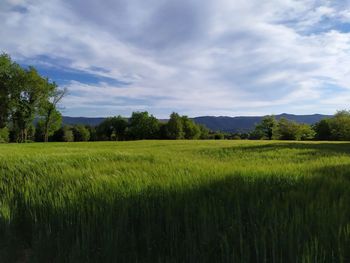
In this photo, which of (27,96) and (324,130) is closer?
(27,96)

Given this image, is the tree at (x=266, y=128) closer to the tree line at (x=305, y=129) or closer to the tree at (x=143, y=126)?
the tree line at (x=305, y=129)

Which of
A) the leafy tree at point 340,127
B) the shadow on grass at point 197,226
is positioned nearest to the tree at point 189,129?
the leafy tree at point 340,127

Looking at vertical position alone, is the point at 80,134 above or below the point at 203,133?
below

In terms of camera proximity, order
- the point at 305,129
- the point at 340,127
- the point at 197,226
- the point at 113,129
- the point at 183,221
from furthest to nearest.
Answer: the point at 113,129, the point at 305,129, the point at 340,127, the point at 183,221, the point at 197,226

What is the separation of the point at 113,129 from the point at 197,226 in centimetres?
11474

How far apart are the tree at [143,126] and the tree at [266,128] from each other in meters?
34.6

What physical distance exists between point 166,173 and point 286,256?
293 cm

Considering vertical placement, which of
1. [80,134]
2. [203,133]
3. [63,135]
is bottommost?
[63,135]

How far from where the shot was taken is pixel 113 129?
4557 inches

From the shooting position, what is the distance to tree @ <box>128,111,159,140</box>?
104375mm

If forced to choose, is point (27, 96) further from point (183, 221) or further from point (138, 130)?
point (183, 221)

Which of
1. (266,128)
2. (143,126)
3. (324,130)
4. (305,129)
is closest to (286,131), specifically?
(305,129)

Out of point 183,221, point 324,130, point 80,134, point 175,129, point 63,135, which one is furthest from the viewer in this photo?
point 80,134

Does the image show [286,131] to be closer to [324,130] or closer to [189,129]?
[324,130]
